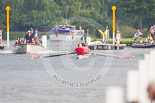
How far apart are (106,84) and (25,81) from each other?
378 centimetres

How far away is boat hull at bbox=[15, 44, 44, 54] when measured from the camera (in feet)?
155

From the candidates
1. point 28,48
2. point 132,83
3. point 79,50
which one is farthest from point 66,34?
point 132,83

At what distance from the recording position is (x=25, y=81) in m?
24.8

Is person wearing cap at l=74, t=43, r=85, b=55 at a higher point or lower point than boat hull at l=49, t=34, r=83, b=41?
lower

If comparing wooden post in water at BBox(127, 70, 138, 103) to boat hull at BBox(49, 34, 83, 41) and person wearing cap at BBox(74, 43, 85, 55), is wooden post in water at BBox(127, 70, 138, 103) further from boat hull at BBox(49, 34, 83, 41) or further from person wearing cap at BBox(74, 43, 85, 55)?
boat hull at BBox(49, 34, 83, 41)

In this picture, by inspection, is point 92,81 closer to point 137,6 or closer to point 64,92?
point 64,92

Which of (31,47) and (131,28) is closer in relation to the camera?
(31,47)

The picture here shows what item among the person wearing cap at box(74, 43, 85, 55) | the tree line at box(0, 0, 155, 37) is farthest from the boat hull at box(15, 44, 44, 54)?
the tree line at box(0, 0, 155, 37)

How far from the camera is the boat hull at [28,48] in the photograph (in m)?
47.3

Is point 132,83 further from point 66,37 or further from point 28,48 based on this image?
point 66,37

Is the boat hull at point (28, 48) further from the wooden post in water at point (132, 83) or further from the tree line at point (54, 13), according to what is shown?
the tree line at point (54, 13)

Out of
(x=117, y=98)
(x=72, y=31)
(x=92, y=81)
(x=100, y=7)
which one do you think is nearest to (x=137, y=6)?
(x=72, y=31)

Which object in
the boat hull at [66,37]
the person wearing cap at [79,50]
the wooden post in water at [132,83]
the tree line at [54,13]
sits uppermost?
the tree line at [54,13]


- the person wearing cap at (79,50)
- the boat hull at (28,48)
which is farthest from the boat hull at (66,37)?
the person wearing cap at (79,50)
